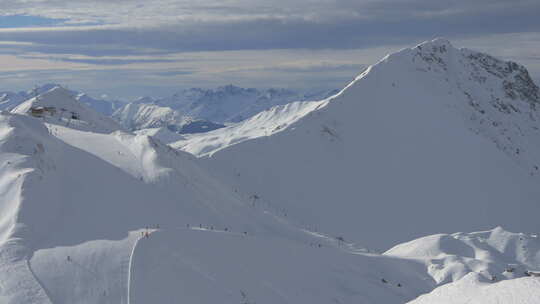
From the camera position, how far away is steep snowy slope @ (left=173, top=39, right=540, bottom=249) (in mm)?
59094

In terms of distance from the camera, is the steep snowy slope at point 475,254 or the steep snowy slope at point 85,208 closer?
the steep snowy slope at point 85,208

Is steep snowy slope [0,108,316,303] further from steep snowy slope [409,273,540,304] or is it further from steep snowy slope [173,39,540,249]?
steep snowy slope [173,39,540,249]

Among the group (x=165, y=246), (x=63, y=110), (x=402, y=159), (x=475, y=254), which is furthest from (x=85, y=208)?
(x=402, y=159)

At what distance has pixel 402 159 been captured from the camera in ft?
234

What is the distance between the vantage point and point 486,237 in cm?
3922

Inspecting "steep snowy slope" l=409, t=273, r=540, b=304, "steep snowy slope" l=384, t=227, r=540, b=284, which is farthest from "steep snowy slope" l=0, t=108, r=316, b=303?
"steep snowy slope" l=409, t=273, r=540, b=304

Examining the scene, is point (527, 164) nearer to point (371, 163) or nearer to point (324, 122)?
point (371, 163)

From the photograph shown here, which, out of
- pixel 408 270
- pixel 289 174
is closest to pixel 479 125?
pixel 289 174

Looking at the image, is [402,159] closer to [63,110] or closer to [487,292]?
[63,110]

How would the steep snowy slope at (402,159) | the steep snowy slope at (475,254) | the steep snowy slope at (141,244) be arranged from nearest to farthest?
the steep snowy slope at (141,244)
the steep snowy slope at (475,254)
the steep snowy slope at (402,159)

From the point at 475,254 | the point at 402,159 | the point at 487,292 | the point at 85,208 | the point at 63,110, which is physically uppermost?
the point at 487,292

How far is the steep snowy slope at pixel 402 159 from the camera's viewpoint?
5909 cm

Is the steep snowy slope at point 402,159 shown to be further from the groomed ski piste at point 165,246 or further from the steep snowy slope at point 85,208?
the steep snowy slope at point 85,208

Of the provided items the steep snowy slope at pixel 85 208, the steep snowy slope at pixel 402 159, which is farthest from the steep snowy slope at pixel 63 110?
the steep snowy slope at pixel 85 208
